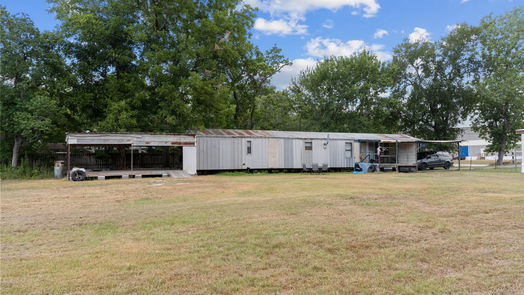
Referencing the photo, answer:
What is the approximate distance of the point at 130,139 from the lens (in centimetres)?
1880

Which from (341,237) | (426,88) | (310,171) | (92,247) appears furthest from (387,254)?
(426,88)

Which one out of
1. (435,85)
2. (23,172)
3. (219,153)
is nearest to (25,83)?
(23,172)

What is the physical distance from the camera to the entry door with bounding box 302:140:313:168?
2486cm

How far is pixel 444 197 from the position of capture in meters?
9.96

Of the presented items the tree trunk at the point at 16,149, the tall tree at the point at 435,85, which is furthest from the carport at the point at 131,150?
the tall tree at the point at 435,85

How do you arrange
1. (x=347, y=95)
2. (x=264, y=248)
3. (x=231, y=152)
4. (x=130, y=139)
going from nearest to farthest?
(x=264, y=248) < (x=130, y=139) < (x=231, y=152) < (x=347, y=95)

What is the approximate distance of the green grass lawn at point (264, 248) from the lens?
3.60 meters

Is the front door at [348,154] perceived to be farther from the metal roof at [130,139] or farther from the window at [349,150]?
the metal roof at [130,139]

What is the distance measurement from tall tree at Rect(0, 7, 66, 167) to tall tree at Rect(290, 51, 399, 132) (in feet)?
82.6

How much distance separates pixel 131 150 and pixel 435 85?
3280 cm

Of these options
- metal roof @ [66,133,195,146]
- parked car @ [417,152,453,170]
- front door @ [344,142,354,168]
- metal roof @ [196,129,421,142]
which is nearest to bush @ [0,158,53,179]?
metal roof @ [66,133,195,146]

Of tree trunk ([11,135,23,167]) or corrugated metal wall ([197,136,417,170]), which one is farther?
corrugated metal wall ([197,136,417,170])

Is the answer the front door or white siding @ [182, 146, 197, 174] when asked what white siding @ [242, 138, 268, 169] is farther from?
the front door

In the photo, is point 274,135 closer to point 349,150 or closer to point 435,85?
point 349,150
